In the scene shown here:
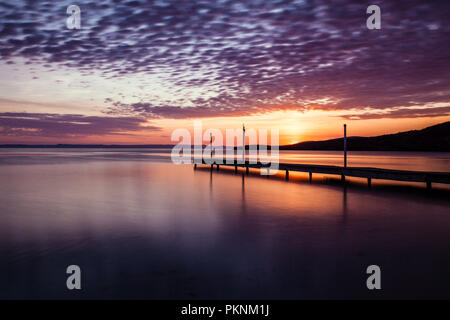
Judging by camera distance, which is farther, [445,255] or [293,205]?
[293,205]

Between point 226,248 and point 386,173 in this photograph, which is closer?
point 226,248

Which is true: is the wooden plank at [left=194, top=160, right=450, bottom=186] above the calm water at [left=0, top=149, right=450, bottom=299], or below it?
above

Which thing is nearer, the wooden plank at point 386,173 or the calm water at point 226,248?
the calm water at point 226,248

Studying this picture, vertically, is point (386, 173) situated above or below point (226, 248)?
above

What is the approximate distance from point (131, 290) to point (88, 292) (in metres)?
0.87

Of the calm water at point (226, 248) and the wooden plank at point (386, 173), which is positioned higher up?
the wooden plank at point (386, 173)

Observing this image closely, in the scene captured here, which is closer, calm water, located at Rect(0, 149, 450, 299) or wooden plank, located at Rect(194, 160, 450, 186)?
calm water, located at Rect(0, 149, 450, 299)

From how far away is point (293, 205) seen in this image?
17.7 metres

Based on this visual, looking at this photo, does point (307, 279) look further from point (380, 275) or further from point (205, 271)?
point (205, 271)

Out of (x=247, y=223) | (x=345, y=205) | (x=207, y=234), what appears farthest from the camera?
(x=345, y=205)

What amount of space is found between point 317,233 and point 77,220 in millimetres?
9965
